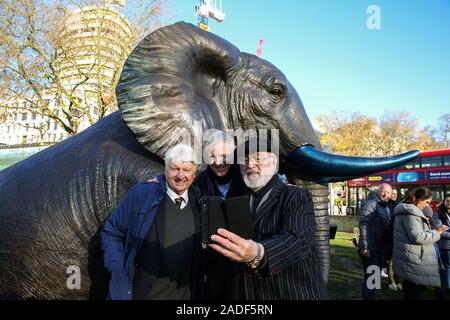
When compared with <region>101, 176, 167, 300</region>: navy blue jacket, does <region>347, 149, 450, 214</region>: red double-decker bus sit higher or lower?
higher

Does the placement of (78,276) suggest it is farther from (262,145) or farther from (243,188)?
(262,145)

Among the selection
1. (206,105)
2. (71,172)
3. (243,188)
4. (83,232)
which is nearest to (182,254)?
(243,188)

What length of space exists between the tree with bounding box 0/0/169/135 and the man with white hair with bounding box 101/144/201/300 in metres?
13.9

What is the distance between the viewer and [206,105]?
227 centimetres

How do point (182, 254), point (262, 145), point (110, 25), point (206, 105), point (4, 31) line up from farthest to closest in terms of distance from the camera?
point (110, 25) → point (4, 31) → point (206, 105) → point (182, 254) → point (262, 145)

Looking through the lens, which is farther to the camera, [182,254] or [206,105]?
[206,105]

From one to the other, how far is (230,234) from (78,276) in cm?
117

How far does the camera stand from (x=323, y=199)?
2525 millimetres

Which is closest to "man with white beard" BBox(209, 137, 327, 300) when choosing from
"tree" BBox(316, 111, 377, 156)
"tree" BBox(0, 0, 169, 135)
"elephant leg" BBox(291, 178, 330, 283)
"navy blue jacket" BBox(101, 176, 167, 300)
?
"navy blue jacket" BBox(101, 176, 167, 300)

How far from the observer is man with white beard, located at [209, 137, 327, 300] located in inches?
56.5

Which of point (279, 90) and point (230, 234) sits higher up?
point (279, 90)

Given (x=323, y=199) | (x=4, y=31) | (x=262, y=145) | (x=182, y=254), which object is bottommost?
(x=182, y=254)

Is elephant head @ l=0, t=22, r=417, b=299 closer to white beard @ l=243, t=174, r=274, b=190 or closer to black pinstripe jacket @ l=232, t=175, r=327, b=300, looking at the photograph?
white beard @ l=243, t=174, r=274, b=190

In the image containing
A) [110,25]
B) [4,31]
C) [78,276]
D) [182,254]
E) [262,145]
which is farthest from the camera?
[110,25]
